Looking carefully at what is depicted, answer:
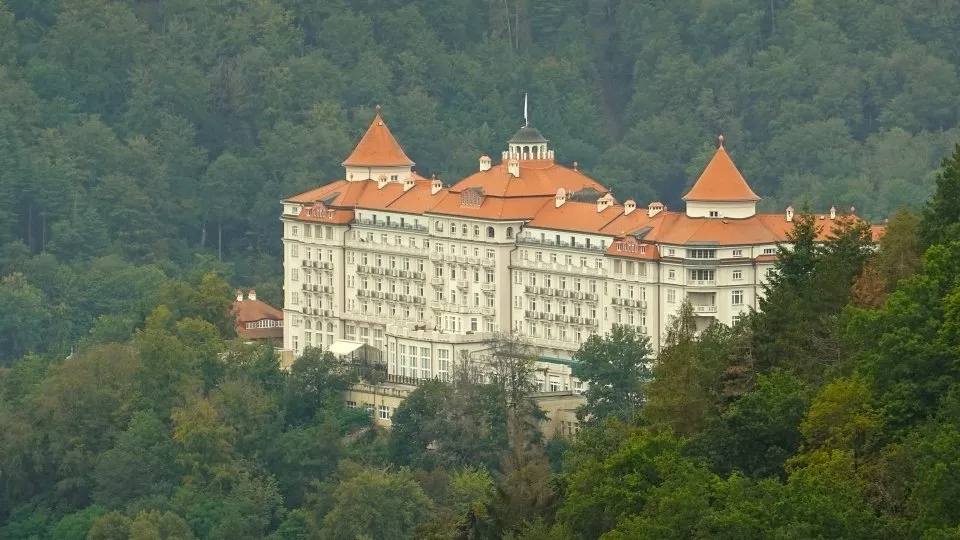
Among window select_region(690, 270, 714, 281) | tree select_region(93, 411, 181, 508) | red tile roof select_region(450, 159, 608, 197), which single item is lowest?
tree select_region(93, 411, 181, 508)

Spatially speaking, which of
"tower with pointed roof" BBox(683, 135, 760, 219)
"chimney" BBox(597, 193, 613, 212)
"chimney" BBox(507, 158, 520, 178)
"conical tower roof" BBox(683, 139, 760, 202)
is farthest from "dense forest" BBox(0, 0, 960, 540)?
"chimney" BBox(507, 158, 520, 178)

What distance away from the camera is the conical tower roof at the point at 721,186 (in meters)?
101

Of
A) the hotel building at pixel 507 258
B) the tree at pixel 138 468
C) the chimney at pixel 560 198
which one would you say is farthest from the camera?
the chimney at pixel 560 198

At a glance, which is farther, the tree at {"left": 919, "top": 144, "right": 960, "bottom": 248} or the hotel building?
the hotel building

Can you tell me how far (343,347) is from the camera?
109 meters

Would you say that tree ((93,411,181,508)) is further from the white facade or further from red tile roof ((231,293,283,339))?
red tile roof ((231,293,283,339))

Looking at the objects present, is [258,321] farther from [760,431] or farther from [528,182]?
[760,431]

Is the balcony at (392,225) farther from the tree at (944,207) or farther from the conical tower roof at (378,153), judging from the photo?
the tree at (944,207)

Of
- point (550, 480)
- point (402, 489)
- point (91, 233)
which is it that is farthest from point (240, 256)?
point (550, 480)

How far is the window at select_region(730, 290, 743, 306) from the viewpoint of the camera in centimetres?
9894

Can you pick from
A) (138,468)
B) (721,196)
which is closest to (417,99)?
(138,468)

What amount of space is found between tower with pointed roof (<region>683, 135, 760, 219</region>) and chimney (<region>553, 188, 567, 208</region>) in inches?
219

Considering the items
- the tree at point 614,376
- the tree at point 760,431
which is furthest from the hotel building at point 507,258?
the tree at point 760,431

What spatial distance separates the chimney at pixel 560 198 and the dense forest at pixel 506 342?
6110 mm
